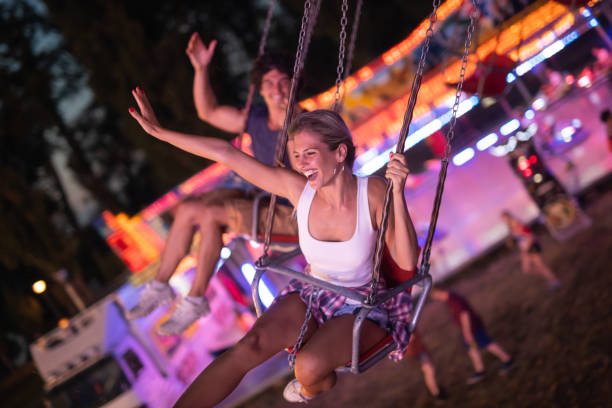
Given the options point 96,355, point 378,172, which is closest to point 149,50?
point 96,355

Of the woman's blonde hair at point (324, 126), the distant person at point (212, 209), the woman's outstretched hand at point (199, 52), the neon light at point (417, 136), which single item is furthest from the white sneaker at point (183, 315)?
the neon light at point (417, 136)

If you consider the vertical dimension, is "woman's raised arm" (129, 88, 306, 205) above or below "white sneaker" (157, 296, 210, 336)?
above

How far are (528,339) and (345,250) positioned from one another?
4152mm

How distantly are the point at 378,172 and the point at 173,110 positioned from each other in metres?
7.41

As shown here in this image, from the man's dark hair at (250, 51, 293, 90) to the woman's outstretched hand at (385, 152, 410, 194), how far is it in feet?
3.69

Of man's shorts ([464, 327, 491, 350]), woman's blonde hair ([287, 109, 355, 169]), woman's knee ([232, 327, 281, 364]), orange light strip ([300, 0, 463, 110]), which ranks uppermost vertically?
orange light strip ([300, 0, 463, 110])

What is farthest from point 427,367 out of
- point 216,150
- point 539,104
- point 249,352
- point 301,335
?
point 216,150

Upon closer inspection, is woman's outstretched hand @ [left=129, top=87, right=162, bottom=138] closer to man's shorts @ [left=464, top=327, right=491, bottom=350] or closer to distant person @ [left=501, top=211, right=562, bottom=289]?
man's shorts @ [left=464, top=327, right=491, bottom=350]

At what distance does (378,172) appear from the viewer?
452 centimetres

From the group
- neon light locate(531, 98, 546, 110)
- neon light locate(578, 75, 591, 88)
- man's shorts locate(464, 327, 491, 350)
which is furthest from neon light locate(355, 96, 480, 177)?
man's shorts locate(464, 327, 491, 350)

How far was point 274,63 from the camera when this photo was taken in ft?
9.02

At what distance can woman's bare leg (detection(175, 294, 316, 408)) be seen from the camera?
→ 6.05ft

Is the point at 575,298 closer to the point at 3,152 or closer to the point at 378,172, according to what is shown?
the point at 378,172

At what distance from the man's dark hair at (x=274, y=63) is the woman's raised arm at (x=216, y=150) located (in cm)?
81
